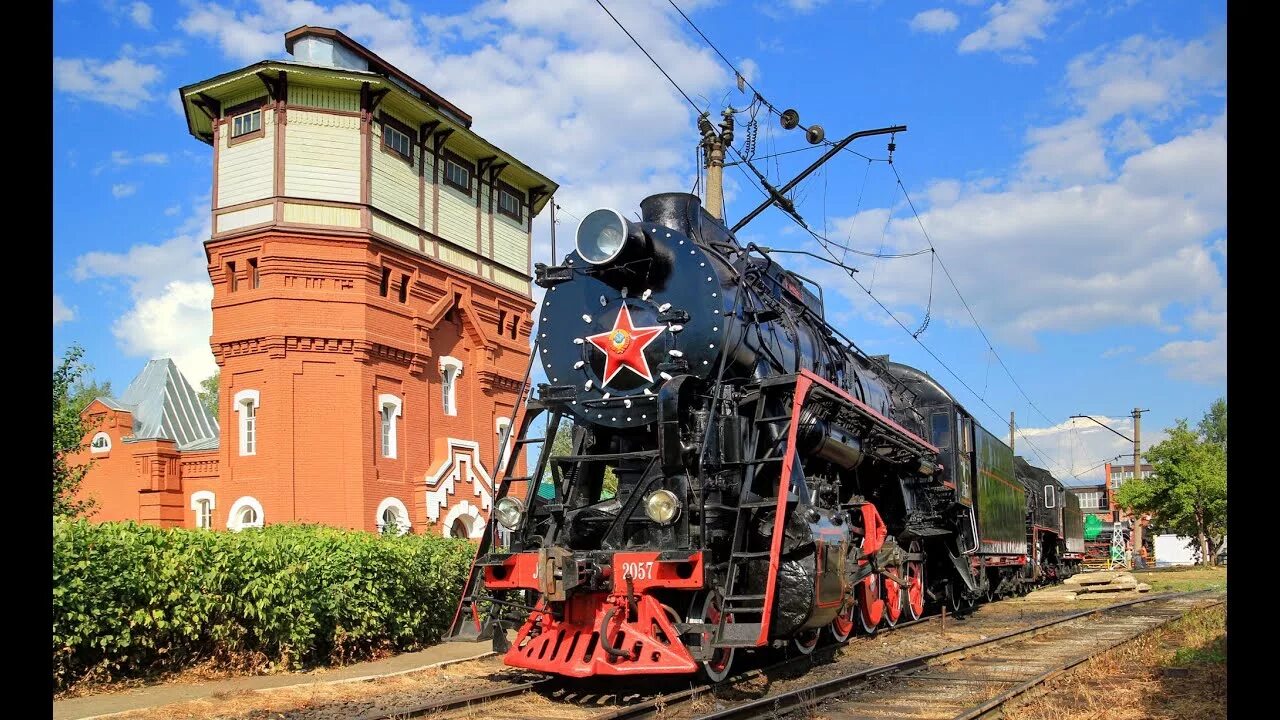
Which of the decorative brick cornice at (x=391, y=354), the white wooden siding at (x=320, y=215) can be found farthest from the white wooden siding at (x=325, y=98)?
the decorative brick cornice at (x=391, y=354)

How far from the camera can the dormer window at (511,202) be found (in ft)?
85.2

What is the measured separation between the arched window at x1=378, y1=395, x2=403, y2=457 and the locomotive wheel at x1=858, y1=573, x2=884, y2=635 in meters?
12.8

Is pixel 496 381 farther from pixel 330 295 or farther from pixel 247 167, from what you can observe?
pixel 247 167

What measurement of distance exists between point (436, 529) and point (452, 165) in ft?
29.4

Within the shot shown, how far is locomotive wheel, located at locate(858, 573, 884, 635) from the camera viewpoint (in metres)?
11.4

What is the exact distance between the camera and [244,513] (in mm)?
20609

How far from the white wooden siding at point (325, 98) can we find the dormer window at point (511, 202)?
17.4 feet

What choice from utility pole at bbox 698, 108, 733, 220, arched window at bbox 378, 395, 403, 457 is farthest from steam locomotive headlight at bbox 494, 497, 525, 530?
arched window at bbox 378, 395, 403, 457

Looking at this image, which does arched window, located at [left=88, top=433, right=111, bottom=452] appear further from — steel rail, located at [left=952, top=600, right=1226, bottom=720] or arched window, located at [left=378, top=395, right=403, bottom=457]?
steel rail, located at [left=952, top=600, right=1226, bottom=720]

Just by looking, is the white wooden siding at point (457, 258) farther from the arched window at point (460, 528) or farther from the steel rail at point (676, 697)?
the steel rail at point (676, 697)

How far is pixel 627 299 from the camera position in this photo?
8898 millimetres
